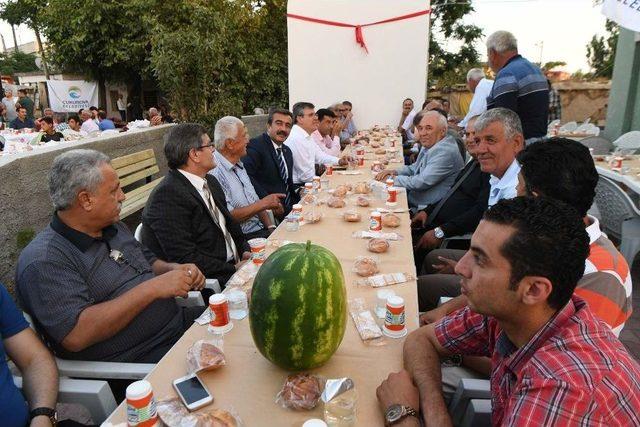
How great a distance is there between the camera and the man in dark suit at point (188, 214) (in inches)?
104

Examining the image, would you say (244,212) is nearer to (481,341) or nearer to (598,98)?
(481,341)

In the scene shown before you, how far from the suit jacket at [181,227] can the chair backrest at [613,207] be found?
3.82m

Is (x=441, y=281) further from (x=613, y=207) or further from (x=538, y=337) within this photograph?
(x=613, y=207)

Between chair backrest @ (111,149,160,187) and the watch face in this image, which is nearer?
the watch face

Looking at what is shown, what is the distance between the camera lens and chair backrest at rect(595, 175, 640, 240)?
397 centimetres

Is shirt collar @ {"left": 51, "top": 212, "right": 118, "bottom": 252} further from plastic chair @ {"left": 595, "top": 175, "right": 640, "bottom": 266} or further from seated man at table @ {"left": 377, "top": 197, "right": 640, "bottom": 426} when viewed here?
plastic chair @ {"left": 595, "top": 175, "right": 640, "bottom": 266}

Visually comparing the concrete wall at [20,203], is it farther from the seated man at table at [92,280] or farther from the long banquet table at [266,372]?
the long banquet table at [266,372]

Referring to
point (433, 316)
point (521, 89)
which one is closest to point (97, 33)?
point (521, 89)

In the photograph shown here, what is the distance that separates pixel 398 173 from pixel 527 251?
4.01 m

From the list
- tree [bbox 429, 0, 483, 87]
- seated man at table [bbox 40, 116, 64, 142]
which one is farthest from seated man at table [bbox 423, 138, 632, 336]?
tree [bbox 429, 0, 483, 87]

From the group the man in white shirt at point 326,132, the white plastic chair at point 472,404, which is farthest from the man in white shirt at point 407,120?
the white plastic chair at point 472,404

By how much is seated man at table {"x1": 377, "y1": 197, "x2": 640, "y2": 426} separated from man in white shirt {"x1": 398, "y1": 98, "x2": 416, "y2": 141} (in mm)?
8617

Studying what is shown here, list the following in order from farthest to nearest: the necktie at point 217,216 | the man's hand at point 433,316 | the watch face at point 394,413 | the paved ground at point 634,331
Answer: the paved ground at point 634,331 → the necktie at point 217,216 → the man's hand at point 433,316 → the watch face at point 394,413

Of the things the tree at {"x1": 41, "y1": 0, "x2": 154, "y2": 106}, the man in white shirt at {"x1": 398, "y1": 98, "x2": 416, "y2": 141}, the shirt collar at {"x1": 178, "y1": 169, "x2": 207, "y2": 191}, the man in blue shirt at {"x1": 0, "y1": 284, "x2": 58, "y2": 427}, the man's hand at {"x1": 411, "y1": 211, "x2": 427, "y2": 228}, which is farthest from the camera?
the tree at {"x1": 41, "y1": 0, "x2": 154, "y2": 106}
